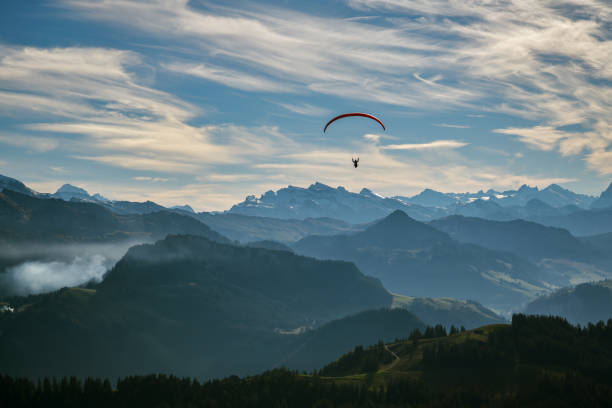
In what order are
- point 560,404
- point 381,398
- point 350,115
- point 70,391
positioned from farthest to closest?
point 70,391 → point 381,398 → point 560,404 → point 350,115

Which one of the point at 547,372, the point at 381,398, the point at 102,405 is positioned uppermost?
the point at 547,372

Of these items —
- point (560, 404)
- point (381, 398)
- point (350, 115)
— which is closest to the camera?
point (350, 115)

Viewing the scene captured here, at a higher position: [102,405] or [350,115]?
[350,115]

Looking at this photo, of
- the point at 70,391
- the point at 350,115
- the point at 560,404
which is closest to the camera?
the point at 350,115

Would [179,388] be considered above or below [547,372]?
below

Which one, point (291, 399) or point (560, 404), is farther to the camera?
point (291, 399)

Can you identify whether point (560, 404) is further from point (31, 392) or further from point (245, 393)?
point (31, 392)

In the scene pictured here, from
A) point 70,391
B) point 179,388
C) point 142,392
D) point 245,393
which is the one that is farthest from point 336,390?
point 70,391

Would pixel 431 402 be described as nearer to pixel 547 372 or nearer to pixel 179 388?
pixel 547 372

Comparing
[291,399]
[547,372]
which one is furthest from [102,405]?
[547,372]

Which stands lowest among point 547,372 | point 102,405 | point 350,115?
point 102,405
